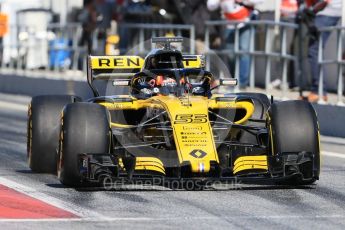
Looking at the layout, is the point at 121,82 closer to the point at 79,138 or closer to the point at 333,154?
the point at 79,138

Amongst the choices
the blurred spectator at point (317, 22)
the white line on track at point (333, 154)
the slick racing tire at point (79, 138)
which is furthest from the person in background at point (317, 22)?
the slick racing tire at point (79, 138)

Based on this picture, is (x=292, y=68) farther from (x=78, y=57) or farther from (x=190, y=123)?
(x=190, y=123)

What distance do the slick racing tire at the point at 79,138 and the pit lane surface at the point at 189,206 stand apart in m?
0.20

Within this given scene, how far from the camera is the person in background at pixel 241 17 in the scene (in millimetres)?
20953

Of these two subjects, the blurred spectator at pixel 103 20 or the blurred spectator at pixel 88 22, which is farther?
the blurred spectator at pixel 88 22

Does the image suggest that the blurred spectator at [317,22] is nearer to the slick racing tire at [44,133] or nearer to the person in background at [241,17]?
the person in background at [241,17]

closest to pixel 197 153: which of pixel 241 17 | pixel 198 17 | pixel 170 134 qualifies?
pixel 170 134

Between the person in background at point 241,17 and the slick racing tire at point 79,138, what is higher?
the person in background at point 241,17

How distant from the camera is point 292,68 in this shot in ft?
67.5

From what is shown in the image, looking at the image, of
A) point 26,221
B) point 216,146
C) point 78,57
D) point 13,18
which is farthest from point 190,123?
point 13,18

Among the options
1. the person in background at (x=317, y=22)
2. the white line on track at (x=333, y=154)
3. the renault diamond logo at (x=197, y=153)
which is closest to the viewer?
the renault diamond logo at (x=197, y=153)

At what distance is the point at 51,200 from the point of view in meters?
10.5

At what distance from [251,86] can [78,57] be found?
704 cm

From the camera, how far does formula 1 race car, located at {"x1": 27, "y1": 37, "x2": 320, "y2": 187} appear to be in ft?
36.0
